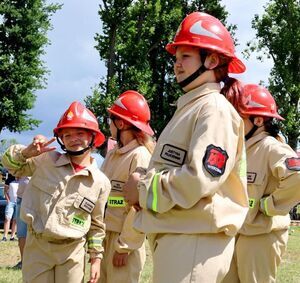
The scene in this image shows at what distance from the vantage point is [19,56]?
2922cm

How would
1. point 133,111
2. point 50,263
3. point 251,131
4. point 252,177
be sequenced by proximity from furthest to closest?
point 133,111
point 251,131
point 252,177
point 50,263

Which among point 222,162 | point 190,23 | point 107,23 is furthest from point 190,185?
point 107,23

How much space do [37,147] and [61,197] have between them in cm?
40

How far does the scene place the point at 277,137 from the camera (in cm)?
504

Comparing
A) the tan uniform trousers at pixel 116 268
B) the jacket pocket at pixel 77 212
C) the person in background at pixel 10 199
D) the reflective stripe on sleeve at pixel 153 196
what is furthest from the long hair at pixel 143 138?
the person in background at pixel 10 199

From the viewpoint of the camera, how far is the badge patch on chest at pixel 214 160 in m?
2.83

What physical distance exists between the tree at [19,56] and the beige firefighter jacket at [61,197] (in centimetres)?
2455

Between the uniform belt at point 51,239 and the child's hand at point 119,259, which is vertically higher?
the uniform belt at point 51,239

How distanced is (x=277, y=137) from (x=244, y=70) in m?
1.65

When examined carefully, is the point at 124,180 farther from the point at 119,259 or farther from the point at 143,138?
the point at 119,259

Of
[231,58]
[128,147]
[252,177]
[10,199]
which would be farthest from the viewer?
[10,199]

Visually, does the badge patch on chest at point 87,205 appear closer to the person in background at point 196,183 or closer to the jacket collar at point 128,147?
the jacket collar at point 128,147

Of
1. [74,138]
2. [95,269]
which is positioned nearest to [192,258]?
[95,269]

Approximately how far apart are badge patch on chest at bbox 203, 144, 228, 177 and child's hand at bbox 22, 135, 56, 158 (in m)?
1.81
